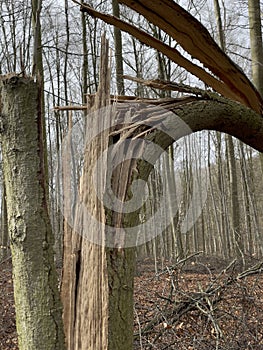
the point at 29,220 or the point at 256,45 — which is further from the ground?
the point at 256,45

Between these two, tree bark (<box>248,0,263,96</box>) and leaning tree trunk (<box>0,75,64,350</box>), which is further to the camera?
tree bark (<box>248,0,263,96</box>)

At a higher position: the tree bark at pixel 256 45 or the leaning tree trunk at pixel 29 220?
the tree bark at pixel 256 45

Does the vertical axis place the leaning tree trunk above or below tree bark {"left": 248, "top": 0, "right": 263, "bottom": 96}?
below

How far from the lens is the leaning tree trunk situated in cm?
97

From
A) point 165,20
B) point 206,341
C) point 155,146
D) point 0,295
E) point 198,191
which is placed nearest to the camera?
point 155,146

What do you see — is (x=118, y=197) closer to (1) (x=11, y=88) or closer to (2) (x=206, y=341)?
(1) (x=11, y=88)

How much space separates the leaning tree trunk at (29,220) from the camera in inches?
38.0

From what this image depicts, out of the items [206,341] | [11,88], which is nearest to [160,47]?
[11,88]

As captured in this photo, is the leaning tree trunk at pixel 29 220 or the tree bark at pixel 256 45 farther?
the tree bark at pixel 256 45

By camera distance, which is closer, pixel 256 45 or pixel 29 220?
pixel 29 220

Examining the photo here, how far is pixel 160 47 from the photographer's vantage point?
1.59m

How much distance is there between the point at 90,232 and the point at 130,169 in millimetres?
218

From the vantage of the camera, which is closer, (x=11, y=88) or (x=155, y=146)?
(x=11, y=88)

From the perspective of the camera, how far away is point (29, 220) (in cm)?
99
